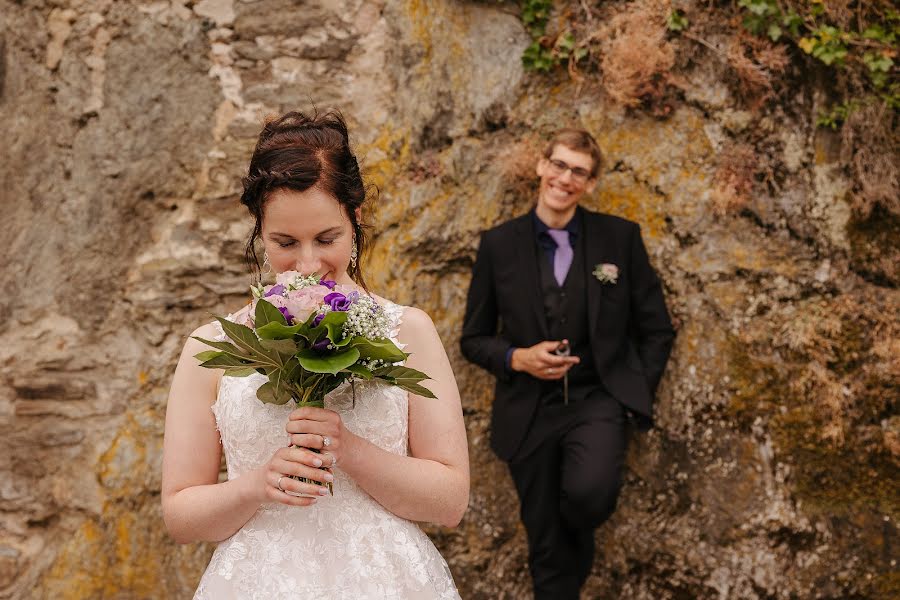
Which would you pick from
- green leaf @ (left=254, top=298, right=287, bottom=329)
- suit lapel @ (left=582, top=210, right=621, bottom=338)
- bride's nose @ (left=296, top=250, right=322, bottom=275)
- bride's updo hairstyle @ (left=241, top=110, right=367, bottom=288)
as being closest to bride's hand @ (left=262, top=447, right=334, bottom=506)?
green leaf @ (left=254, top=298, right=287, bottom=329)

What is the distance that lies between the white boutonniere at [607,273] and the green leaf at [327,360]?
2804 millimetres

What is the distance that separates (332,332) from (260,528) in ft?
2.39

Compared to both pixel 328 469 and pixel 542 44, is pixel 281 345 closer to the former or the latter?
pixel 328 469

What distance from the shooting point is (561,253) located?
476cm

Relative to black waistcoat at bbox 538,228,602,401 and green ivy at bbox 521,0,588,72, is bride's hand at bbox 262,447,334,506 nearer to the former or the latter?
black waistcoat at bbox 538,228,602,401

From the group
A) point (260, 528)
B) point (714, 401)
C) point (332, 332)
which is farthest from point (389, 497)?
point (714, 401)

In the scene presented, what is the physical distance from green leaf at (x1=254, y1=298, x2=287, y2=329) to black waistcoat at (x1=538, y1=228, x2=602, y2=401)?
2.82 meters

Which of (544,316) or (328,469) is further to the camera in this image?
(544,316)

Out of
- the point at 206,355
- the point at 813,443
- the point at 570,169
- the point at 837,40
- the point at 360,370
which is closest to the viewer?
the point at 360,370

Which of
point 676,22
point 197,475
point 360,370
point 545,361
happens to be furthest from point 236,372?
point 676,22

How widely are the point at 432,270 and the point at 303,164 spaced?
2.75 m

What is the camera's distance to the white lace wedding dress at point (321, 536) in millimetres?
2277

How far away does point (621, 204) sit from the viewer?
200 inches

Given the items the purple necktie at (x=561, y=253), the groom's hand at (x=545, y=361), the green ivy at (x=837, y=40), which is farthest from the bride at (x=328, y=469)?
the green ivy at (x=837, y=40)
